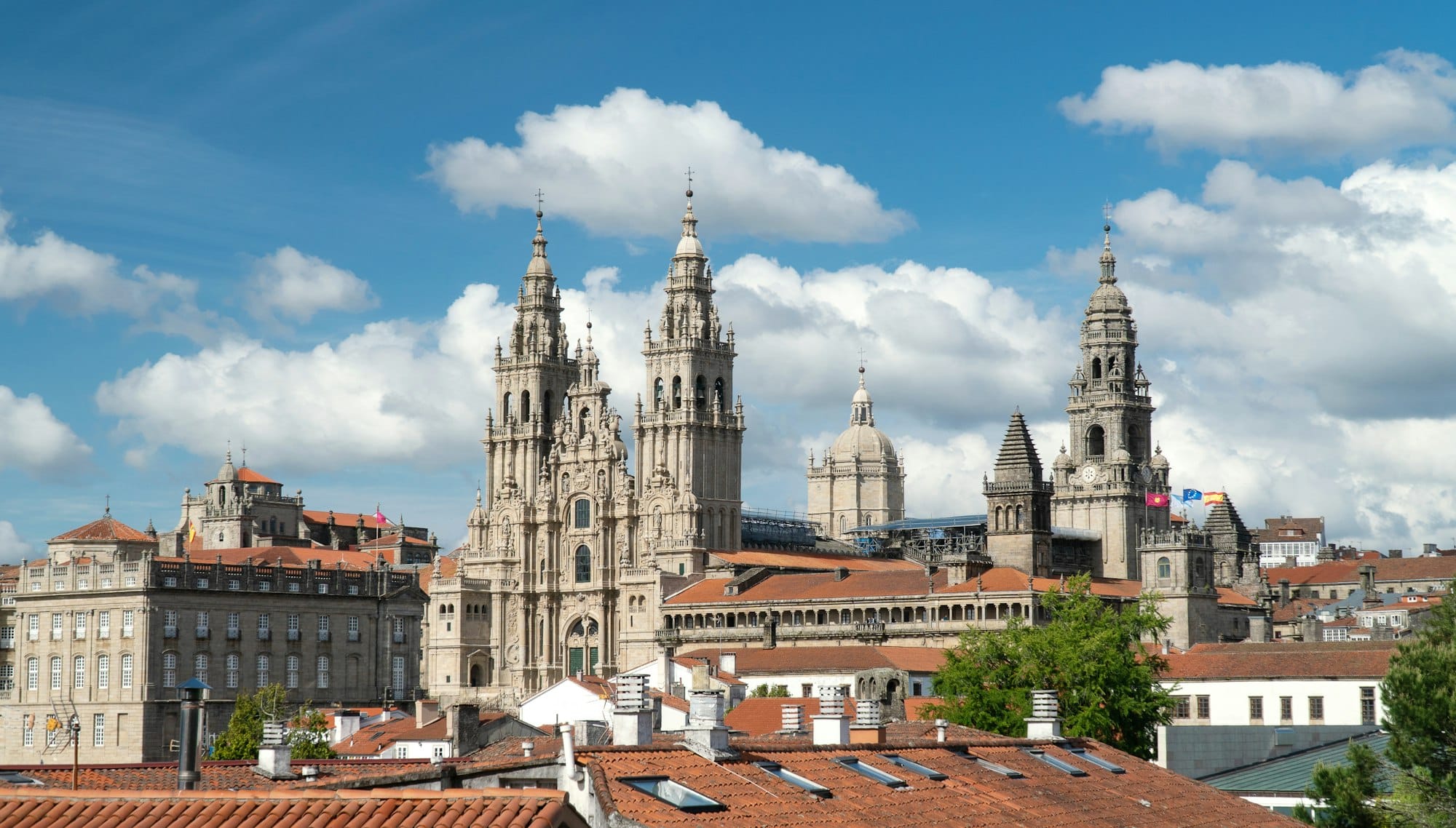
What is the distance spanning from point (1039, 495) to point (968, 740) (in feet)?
312

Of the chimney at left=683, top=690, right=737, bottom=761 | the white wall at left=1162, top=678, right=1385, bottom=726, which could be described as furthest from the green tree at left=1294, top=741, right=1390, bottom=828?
the white wall at left=1162, top=678, right=1385, bottom=726

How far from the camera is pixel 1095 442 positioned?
173 meters

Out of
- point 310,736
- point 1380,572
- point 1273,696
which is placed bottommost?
point 310,736

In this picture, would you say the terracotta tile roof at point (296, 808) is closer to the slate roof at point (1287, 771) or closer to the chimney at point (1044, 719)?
the chimney at point (1044, 719)

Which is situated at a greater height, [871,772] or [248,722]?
[871,772]

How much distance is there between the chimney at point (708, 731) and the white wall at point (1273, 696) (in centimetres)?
5505

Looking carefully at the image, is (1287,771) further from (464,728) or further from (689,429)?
(689,429)

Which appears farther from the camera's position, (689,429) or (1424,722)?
(689,429)

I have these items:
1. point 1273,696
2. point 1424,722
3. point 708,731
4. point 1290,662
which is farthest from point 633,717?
point 1290,662

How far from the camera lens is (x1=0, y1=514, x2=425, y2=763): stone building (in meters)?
95.6

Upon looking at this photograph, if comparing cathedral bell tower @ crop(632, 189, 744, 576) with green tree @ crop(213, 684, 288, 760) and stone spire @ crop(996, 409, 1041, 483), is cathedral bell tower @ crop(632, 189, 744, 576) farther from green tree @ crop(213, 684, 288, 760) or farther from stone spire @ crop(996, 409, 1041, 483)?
green tree @ crop(213, 684, 288, 760)

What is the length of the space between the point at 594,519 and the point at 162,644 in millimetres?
56745

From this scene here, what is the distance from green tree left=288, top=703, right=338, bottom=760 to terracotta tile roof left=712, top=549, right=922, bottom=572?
57.6 metres

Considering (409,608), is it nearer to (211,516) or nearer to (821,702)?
(821,702)
